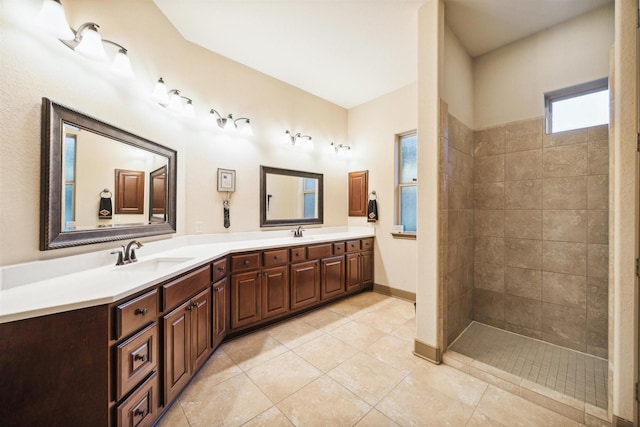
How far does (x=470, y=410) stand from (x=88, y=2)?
3.62m

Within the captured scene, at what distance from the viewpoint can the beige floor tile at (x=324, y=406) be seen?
1.44 metres

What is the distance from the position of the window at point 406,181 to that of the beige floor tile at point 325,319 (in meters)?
1.58

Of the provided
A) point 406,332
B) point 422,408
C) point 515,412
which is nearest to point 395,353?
point 406,332

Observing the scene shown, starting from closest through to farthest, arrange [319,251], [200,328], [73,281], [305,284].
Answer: [73,281] < [200,328] < [305,284] < [319,251]

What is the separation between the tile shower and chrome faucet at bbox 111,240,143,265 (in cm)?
243

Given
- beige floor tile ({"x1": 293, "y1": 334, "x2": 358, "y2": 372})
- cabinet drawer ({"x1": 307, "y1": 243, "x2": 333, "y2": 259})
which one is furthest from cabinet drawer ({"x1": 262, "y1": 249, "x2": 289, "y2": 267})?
beige floor tile ({"x1": 293, "y1": 334, "x2": 358, "y2": 372})

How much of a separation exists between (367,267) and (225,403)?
2.55 meters

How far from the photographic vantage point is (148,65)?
205cm

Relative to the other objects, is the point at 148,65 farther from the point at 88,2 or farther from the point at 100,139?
the point at 100,139

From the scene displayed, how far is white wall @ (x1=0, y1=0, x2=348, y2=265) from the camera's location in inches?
47.3

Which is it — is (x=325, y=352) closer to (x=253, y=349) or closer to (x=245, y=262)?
(x=253, y=349)

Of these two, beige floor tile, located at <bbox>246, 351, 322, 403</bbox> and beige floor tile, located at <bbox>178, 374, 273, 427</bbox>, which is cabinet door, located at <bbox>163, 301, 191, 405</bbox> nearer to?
beige floor tile, located at <bbox>178, 374, 273, 427</bbox>

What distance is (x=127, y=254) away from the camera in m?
1.74

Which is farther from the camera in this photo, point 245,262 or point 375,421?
point 245,262
